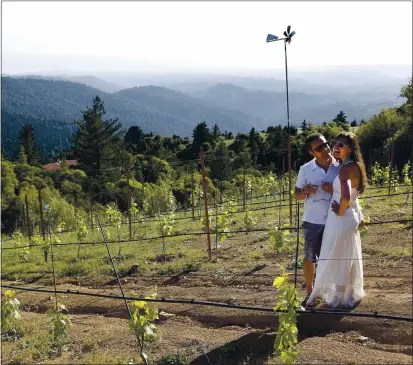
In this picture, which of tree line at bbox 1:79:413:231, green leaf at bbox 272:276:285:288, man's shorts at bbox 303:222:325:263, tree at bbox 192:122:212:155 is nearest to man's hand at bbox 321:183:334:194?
man's shorts at bbox 303:222:325:263

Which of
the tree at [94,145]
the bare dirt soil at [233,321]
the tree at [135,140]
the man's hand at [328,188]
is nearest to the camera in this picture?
the bare dirt soil at [233,321]

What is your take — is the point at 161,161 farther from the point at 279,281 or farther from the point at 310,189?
the point at 279,281

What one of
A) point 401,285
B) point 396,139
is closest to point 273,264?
point 401,285

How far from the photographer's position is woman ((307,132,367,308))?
4.34 m

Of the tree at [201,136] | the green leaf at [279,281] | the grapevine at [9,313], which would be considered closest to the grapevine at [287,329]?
the green leaf at [279,281]

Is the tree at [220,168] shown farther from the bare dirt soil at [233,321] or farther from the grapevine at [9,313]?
the grapevine at [9,313]

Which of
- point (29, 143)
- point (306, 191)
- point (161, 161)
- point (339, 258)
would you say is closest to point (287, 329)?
point (339, 258)

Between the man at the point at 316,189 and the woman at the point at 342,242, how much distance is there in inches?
5.2

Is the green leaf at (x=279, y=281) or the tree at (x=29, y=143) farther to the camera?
the tree at (x=29, y=143)

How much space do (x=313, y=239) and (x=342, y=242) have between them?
0.31 m

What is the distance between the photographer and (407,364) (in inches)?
144

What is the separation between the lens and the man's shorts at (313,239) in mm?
4684

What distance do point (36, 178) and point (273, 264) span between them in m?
22.9

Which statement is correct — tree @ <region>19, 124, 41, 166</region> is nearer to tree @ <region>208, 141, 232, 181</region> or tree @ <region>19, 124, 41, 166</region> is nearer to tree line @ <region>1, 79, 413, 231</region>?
tree line @ <region>1, 79, 413, 231</region>
